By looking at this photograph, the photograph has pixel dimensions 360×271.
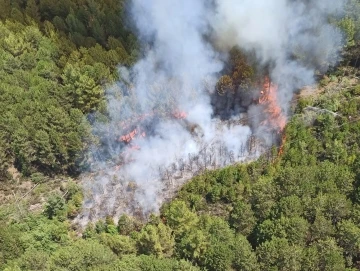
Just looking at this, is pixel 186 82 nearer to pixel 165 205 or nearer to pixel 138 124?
pixel 138 124

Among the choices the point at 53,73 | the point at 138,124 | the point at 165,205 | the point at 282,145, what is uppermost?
the point at 53,73

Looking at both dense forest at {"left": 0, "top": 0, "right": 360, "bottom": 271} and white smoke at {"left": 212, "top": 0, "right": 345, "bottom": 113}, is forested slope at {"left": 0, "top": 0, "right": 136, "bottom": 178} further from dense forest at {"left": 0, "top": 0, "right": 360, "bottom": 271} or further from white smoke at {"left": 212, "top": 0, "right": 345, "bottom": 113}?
white smoke at {"left": 212, "top": 0, "right": 345, "bottom": 113}

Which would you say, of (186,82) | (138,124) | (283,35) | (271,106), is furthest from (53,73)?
(283,35)

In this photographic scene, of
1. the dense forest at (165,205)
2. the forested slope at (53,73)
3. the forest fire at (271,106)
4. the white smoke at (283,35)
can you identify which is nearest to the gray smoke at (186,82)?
the white smoke at (283,35)

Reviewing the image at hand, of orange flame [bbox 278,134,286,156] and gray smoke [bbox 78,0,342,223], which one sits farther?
gray smoke [bbox 78,0,342,223]

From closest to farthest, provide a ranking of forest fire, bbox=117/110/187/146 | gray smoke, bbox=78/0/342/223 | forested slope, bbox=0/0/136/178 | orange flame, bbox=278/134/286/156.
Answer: orange flame, bbox=278/134/286/156
gray smoke, bbox=78/0/342/223
forested slope, bbox=0/0/136/178
forest fire, bbox=117/110/187/146

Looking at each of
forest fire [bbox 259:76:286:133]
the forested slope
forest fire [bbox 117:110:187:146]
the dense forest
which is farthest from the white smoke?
the forested slope

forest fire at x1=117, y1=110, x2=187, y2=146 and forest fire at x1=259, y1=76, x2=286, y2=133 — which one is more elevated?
forest fire at x1=259, y1=76, x2=286, y2=133

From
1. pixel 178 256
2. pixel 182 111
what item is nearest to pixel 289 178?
pixel 178 256
